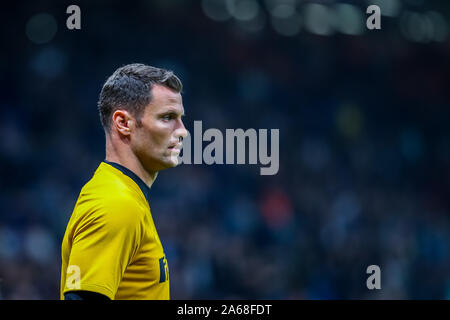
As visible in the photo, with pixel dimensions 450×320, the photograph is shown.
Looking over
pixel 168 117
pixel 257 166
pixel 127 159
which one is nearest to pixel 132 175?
pixel 127 159

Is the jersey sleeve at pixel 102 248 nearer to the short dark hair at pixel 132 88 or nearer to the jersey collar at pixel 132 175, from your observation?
the jersey collar at pixel 132 175

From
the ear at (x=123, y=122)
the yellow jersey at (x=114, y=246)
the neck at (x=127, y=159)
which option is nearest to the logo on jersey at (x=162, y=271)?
the yellow jersey at (x=114, y=246)

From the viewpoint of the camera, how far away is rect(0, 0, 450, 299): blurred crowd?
7926mm

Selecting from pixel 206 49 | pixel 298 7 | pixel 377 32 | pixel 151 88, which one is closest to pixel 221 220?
pixel 206 49

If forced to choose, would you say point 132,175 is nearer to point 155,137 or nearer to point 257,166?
point 155,137

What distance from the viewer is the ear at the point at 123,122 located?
9.01ft

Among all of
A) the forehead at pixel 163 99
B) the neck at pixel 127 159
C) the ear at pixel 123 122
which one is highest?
the forehead at pixel 163 99

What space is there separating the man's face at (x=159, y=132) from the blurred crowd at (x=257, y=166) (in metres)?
3.57

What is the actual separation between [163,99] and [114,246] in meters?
0.71

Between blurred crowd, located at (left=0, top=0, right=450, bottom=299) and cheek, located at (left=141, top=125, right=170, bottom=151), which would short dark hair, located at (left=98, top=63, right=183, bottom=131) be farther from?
blurred crowd, located at (left=0, top=0, right=450, bottom=299)

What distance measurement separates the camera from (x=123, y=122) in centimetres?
276

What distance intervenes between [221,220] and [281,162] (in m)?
1.65

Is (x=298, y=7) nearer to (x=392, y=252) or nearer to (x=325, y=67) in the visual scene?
(x=325, y=67)

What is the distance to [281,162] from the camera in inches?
Result: 395
